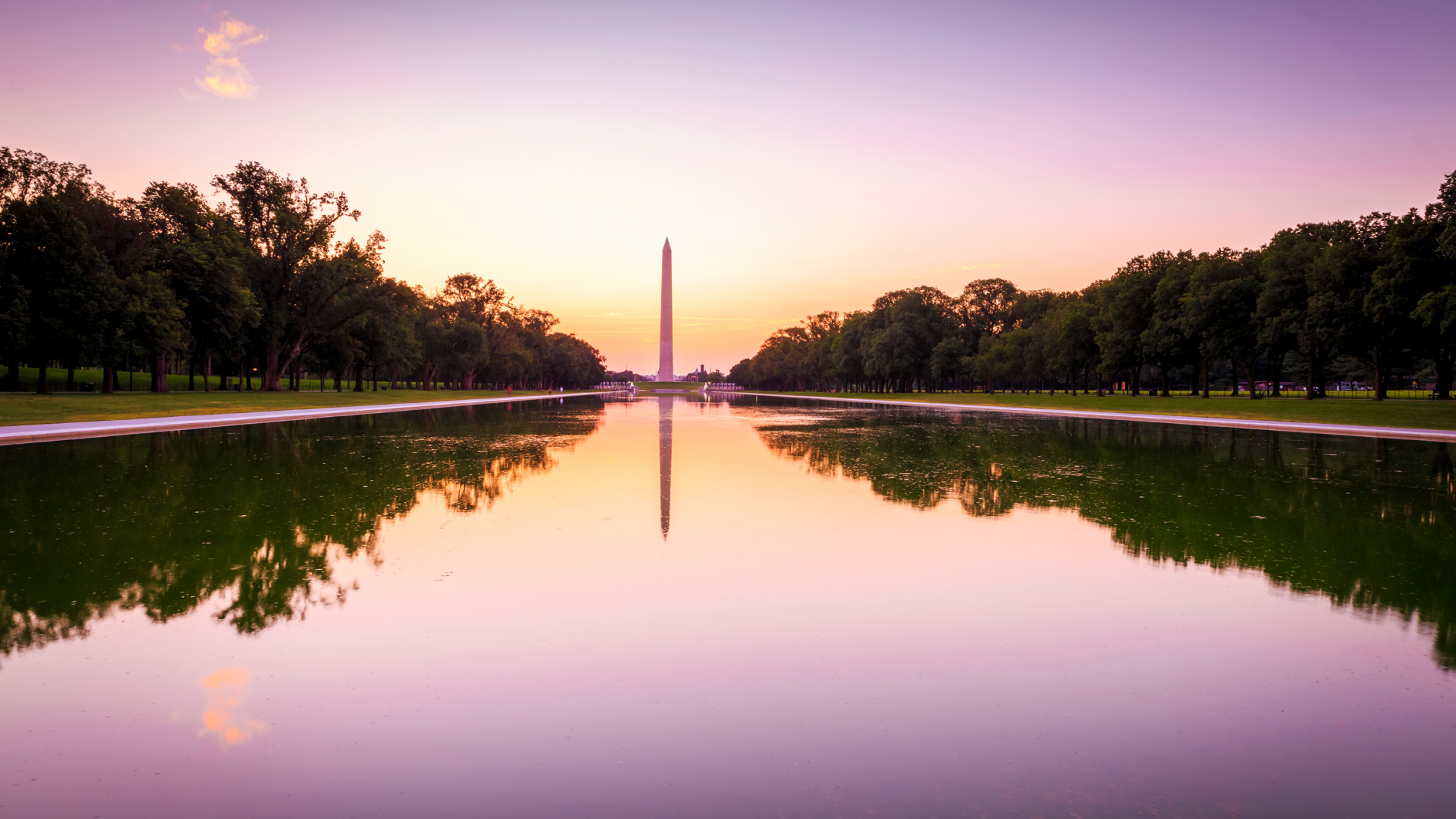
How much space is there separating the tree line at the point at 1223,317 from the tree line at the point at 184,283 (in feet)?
192

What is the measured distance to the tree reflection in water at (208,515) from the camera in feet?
19.9

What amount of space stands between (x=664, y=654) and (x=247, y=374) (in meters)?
81.9

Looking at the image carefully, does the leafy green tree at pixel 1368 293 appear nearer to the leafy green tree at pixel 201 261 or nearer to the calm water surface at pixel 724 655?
the calm water surface at pixel 724 655

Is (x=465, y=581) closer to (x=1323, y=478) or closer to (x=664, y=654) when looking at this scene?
(x=664, y=654)

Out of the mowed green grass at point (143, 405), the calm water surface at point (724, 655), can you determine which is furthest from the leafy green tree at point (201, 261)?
the calm water surface at point (724, 655)

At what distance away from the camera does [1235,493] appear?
11867 millimetres

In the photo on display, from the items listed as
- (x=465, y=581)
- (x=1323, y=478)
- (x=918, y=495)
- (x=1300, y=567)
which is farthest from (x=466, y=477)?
(x=1323, y=478)

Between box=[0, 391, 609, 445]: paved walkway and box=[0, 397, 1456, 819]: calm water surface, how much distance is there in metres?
13.1

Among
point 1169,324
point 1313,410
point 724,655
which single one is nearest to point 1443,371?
point 1169,324

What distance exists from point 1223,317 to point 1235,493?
51612 mm

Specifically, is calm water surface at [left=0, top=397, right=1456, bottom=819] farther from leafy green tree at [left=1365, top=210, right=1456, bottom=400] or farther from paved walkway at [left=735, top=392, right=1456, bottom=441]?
leafy green tree at [left=1365, top=210, right=1456, bottom=400]

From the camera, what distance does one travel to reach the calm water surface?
133 inches

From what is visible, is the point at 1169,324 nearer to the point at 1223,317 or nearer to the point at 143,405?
the point at 1223,317

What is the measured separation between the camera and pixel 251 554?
7484 millimetres
